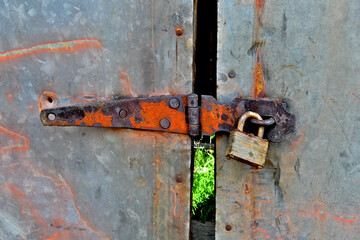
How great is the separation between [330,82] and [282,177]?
0.25m

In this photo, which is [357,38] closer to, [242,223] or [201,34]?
[201,34]

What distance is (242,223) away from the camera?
79 centimetres

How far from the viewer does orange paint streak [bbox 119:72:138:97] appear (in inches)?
31.1

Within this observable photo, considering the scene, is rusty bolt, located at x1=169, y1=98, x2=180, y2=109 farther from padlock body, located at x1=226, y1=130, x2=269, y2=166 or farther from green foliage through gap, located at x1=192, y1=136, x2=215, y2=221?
green foliage through gap, located at x1=192, y1=136, x2=215, y2=221

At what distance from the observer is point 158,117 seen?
2.48 feet

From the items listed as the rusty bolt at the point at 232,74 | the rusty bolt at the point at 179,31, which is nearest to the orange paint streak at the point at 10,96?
the rusty bolt at the point at 179,31

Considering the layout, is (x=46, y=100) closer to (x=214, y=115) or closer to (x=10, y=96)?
(x=10, y=96)

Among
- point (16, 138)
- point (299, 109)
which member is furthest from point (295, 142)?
point (16, 138)

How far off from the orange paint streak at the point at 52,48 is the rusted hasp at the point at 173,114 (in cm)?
16

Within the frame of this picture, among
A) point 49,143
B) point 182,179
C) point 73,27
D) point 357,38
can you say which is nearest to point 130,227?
point 182,179

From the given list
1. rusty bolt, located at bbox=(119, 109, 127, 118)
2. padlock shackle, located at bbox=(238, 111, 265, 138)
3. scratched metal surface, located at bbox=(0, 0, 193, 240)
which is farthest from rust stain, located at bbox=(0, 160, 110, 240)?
padlock shackle, located at bbox=(238, 111, 265, 138)

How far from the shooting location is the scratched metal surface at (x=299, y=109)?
2.35 feet

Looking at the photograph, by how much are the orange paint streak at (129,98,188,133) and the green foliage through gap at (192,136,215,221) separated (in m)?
0.78

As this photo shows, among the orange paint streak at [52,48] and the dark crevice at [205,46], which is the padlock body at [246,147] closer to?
the dark crevice at [205,46]
